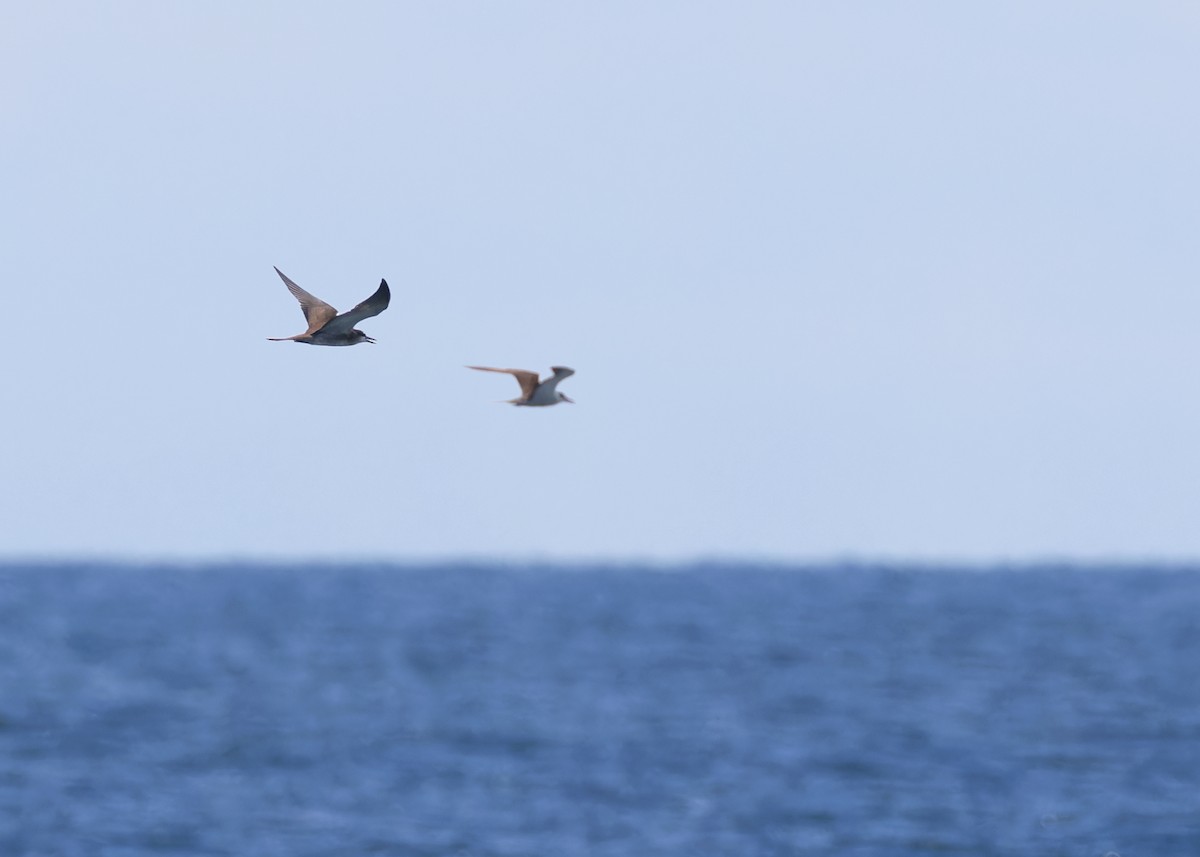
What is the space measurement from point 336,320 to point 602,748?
55305 millimetres

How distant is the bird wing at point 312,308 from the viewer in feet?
42.8

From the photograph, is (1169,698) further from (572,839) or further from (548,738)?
(572,839)

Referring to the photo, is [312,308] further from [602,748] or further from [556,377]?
[602,748]

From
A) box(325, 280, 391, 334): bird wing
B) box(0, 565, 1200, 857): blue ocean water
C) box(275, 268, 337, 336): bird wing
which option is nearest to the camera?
box(325, 280, 391, 334): bird wing

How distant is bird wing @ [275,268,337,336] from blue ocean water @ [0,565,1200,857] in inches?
1383

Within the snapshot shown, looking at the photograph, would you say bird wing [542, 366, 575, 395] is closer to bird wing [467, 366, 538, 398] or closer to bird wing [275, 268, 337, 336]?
bird wing [467, 366, 538, 398]

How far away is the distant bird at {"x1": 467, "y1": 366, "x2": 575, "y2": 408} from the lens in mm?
13648

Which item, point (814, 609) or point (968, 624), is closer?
point (968, 624)

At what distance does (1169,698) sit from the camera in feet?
278

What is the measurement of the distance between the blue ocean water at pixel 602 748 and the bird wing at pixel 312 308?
35132 mm

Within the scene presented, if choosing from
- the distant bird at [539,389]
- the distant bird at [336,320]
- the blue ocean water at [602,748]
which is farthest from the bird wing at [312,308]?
the blue ocean water at [602,748]

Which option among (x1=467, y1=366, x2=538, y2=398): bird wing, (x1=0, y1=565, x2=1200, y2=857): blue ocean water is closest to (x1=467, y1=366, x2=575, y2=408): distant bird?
(x1=467, y1=366, x2=538, y2=398): bird wing

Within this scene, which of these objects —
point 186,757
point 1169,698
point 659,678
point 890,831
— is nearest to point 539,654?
point 659,678

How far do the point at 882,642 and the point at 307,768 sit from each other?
231 ft
